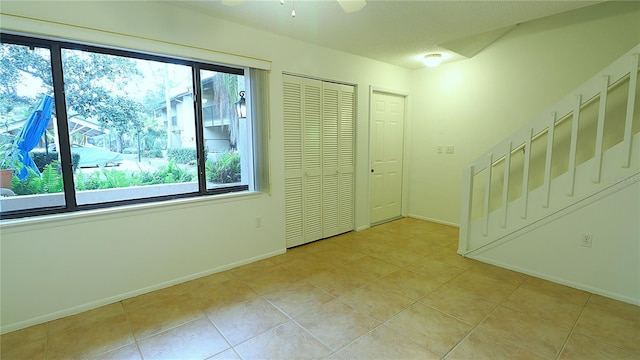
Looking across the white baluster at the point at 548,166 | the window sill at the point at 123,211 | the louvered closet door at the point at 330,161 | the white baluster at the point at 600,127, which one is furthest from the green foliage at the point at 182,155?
the white baluster at the point at 600,127

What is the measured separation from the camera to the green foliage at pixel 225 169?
10.2 ft

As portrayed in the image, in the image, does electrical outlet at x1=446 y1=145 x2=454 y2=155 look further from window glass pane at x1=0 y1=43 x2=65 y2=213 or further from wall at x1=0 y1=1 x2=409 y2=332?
window glass pane at x1=0 y1=43 x2=65 y2=213

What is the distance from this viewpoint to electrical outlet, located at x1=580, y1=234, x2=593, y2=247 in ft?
8.61

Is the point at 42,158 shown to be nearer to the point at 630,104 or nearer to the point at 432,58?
the point at 432,58

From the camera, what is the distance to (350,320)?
225cm

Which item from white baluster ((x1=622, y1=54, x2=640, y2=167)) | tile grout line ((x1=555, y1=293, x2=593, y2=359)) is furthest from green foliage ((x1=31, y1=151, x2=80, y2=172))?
white baluster ((x1=622, y1=54, x2=640, y2=167))

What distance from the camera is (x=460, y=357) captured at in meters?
1.87

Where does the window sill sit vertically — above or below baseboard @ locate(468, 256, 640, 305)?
above

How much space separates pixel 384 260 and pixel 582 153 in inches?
95.0

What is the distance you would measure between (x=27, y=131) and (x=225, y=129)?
149 cm

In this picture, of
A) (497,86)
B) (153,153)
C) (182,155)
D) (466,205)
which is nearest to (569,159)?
(466,205)

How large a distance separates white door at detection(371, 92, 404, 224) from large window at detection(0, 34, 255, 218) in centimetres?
206

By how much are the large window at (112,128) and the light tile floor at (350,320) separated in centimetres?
93

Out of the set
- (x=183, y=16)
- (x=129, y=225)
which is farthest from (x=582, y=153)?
(x=129, y=225)
